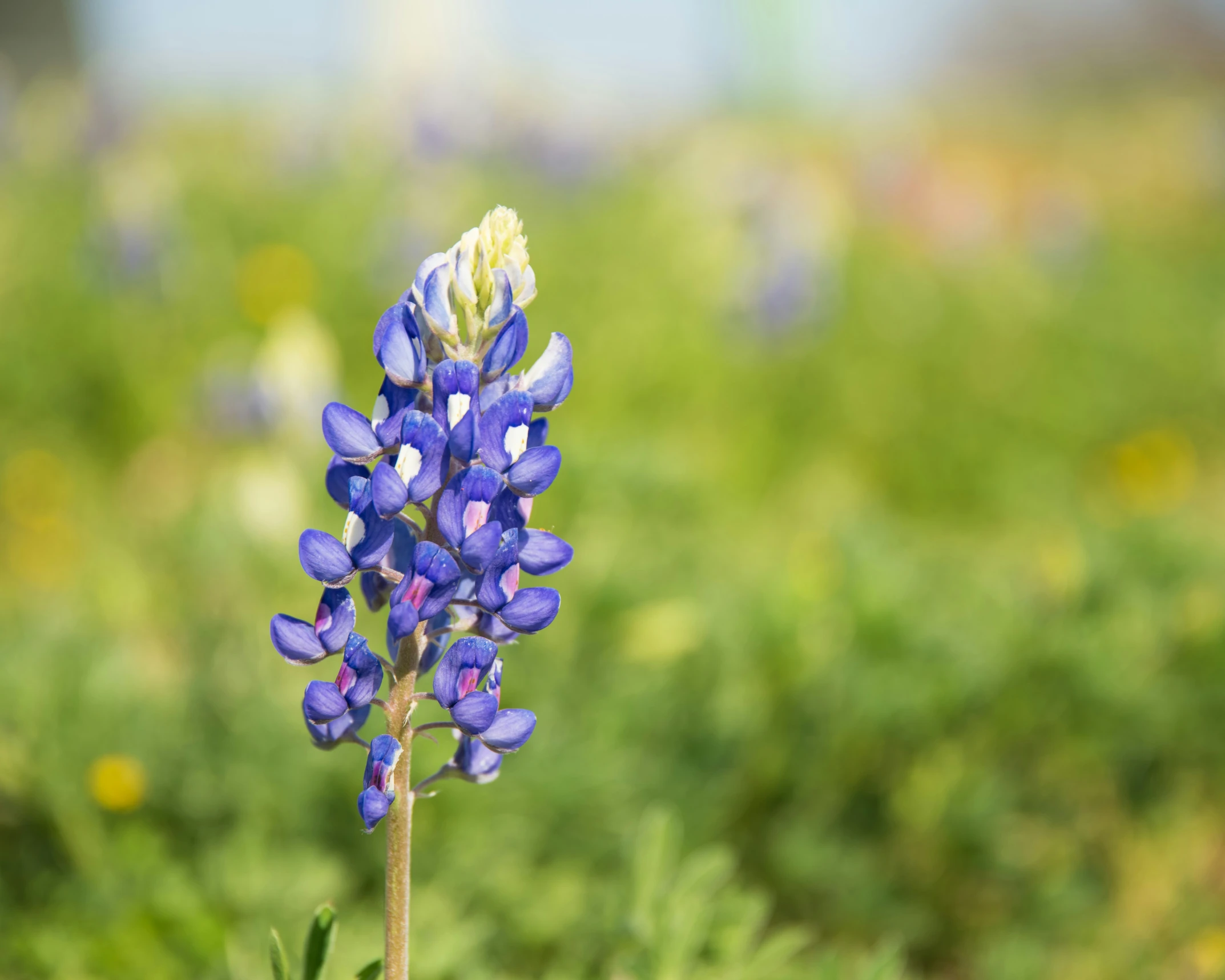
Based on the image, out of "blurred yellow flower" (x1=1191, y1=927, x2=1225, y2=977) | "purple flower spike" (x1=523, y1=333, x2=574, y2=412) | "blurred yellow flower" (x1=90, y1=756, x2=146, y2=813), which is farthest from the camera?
"blurred yellow flower" (x1=1191, y1=927, x2=1225, y2=977)

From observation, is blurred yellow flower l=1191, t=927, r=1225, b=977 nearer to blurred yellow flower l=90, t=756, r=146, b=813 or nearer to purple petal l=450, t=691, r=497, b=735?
purple petal l=450, t=691, r=497, b=735

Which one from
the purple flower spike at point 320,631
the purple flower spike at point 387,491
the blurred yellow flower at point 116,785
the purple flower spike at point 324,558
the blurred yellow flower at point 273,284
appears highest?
the blurred yellow flower at point 273,284

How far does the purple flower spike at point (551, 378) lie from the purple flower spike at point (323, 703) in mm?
340

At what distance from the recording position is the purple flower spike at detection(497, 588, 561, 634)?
1051 mm

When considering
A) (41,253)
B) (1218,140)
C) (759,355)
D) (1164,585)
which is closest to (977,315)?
(759,355)

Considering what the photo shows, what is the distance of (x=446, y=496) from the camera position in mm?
1027

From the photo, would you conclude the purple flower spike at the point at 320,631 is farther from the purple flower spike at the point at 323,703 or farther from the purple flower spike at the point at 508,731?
the purple flower spike at the point at 508,731

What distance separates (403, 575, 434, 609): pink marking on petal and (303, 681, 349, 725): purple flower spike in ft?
0.35

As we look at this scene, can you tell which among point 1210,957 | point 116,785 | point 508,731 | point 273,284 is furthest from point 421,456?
point 273,284

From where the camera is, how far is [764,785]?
2357mm

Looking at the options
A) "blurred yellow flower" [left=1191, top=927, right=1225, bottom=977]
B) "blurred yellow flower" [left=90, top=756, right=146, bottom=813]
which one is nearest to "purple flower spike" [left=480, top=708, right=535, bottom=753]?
"blurred yellow flower" [left=90, top=756, right=146, bottom=813]

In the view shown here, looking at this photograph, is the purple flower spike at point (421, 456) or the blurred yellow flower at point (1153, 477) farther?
the blurred yellow flower at point (1153, 477)

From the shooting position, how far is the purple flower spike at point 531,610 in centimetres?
105

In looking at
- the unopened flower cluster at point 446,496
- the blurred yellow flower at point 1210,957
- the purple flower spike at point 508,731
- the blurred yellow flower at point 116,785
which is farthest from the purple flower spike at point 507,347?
the blurred yellow flower at point 1210,957
